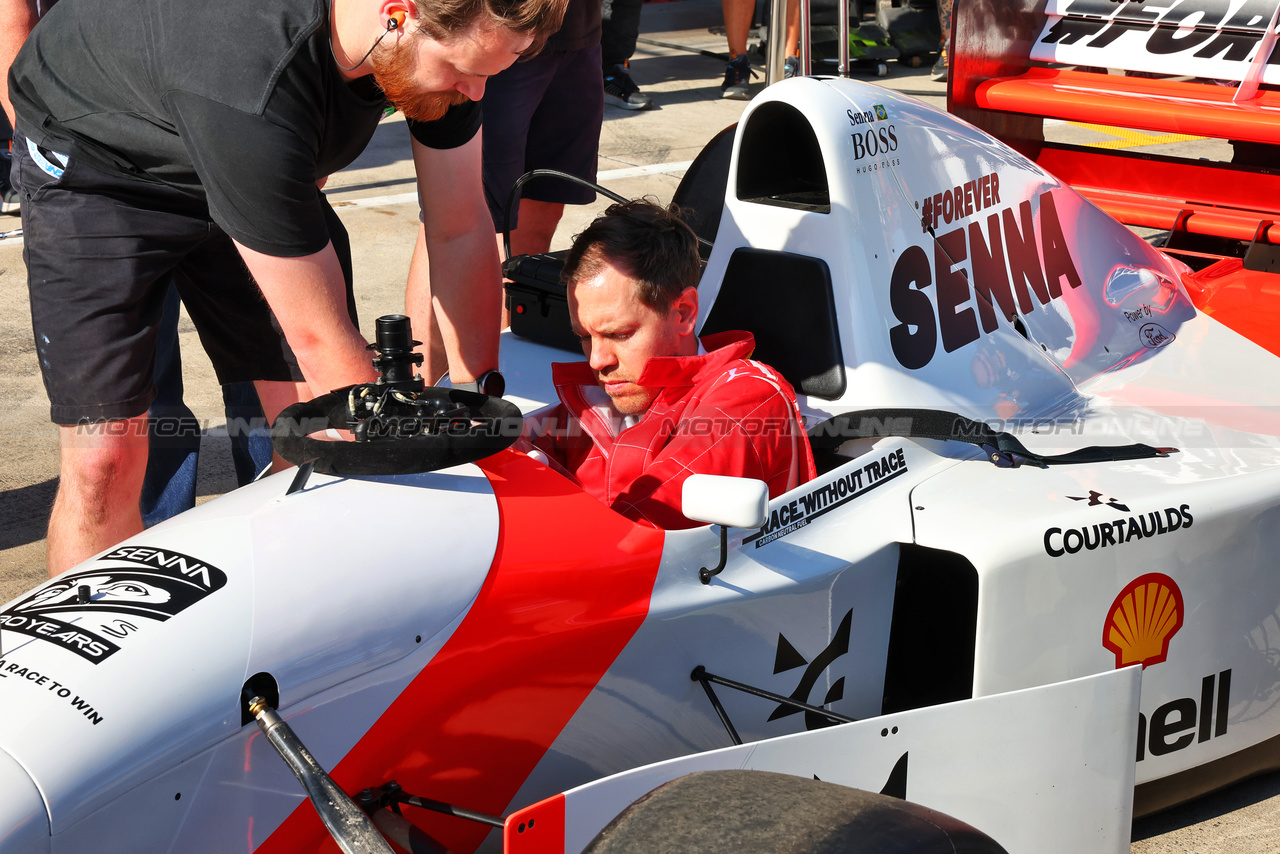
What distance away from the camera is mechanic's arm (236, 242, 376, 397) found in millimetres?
1880

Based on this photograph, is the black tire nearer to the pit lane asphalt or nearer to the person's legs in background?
the pit lane asphalt

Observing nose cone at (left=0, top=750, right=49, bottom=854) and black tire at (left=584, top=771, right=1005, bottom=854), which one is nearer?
nose cone at (left=0, top=750, right=49, bottom=854)

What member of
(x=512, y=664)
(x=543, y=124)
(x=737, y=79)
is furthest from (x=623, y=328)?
(x=737, y=79)

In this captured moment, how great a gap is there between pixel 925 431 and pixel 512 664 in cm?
88

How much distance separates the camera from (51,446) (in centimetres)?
400

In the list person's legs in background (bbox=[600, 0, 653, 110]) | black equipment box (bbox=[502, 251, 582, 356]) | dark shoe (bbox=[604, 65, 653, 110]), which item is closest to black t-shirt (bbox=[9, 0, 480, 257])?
black equipment box (bbox=[502, 251, 582, 356])

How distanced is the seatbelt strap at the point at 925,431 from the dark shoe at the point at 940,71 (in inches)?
306

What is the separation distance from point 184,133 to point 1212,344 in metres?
2.32

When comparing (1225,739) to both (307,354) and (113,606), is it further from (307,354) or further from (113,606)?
(113,606)

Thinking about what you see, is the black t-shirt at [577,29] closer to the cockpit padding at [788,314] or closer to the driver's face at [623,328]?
the cockpit padding at [788,314]

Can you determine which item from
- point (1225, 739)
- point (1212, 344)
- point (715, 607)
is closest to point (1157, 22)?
point (1212, 344)

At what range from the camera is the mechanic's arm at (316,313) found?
188cm

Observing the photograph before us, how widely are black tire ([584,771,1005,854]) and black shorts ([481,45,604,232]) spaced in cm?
246

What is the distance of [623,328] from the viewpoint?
207 cm
